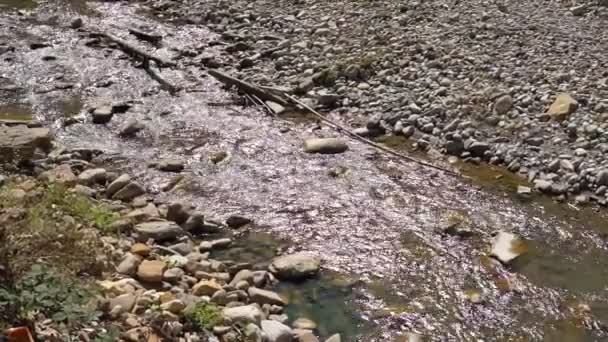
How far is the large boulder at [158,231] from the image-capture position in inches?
270

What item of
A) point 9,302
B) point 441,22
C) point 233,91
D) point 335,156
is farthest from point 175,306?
point 441,22

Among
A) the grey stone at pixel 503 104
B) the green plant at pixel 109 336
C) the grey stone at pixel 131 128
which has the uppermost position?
the green plant at pixel 109 336

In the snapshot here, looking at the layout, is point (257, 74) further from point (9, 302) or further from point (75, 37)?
point (9, 302)

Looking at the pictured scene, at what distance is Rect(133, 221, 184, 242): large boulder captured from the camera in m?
6.87

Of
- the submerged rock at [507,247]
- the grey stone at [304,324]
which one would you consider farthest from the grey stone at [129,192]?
the submerged rock at [507,247]

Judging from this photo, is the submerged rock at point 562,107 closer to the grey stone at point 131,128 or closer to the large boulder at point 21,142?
the grey stone at point 131,128

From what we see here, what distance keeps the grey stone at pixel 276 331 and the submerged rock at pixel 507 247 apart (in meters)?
2.42

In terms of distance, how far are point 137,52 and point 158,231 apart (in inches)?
229

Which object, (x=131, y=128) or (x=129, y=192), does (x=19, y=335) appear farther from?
(x=131, y=128)

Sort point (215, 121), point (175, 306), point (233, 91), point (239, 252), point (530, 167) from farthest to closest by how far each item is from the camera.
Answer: point (233, 91), point (215, 121), point (530, 167), point (239, 252), point (175, 306)

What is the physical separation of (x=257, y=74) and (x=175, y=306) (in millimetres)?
6296

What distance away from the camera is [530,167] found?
8.50 m

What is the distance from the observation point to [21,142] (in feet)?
27.4

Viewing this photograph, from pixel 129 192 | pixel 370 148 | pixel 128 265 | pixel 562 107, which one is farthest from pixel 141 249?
pixel 562 107
